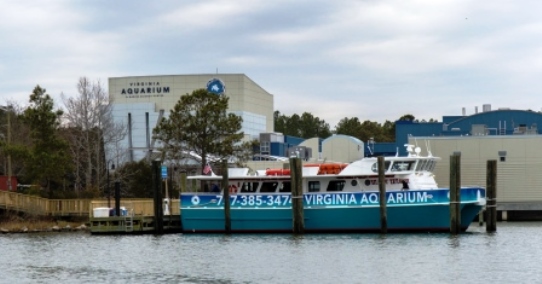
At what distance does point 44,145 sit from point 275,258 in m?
29.0

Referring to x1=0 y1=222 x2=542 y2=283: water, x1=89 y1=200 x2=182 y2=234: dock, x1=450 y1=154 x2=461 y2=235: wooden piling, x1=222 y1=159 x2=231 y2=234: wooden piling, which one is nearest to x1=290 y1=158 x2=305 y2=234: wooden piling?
x1=0 y1=222 x2=542 y2=283: water

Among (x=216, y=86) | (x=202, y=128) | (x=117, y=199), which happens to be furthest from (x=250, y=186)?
(x=216, y=86)

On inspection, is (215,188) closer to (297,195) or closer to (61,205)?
(297,195)

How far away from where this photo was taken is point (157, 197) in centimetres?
5653

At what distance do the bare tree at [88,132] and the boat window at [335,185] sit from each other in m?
25.0

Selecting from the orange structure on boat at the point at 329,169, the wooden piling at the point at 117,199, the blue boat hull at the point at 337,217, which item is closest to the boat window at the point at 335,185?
the orange structure on boat at the point at 329,169

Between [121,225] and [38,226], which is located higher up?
[121,225]

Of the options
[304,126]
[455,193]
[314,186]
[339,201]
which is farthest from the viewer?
[304,126]

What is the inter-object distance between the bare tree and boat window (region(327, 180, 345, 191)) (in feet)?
82.1

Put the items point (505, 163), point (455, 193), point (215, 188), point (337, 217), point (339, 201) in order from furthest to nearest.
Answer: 1. point (505, 163)
2. point (215, 188)
3. point (337, 217)
4. point (339, 201)
5. point (455, 193)

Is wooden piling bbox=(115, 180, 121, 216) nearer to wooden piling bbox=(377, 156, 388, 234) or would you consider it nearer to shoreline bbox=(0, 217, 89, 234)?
shoreline bbox=(0, 217, 89, 234)

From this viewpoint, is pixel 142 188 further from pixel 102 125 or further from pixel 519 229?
pixel 519 229

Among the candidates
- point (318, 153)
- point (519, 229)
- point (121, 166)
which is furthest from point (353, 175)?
point (318, 153)

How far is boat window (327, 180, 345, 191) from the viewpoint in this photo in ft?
185
